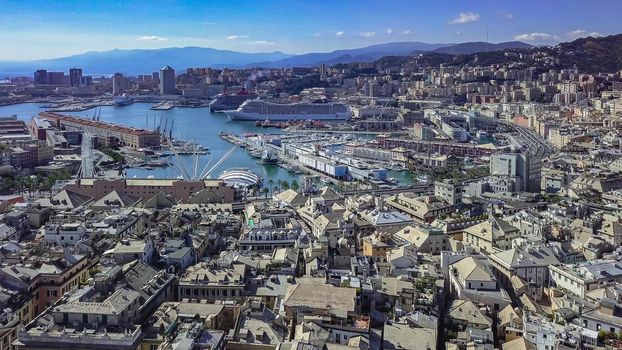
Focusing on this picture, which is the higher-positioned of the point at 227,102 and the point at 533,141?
the point at 227,102

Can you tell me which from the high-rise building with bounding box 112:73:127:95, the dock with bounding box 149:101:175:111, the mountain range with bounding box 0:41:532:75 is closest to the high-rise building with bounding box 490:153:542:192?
the dock with bounding box 149:101:175:111

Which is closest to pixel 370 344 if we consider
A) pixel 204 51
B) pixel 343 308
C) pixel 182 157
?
pixel 343 308

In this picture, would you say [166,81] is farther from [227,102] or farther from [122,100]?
[227,102]

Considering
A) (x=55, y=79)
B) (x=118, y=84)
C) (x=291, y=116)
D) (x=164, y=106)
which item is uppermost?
(x=55, y=79)

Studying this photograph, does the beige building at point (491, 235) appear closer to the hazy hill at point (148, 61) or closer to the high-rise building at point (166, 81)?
the high-rise building at point (166, 81)

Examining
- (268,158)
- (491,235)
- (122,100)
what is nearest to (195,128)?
(268,158)

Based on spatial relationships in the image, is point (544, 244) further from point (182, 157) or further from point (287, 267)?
point (182, 157)
